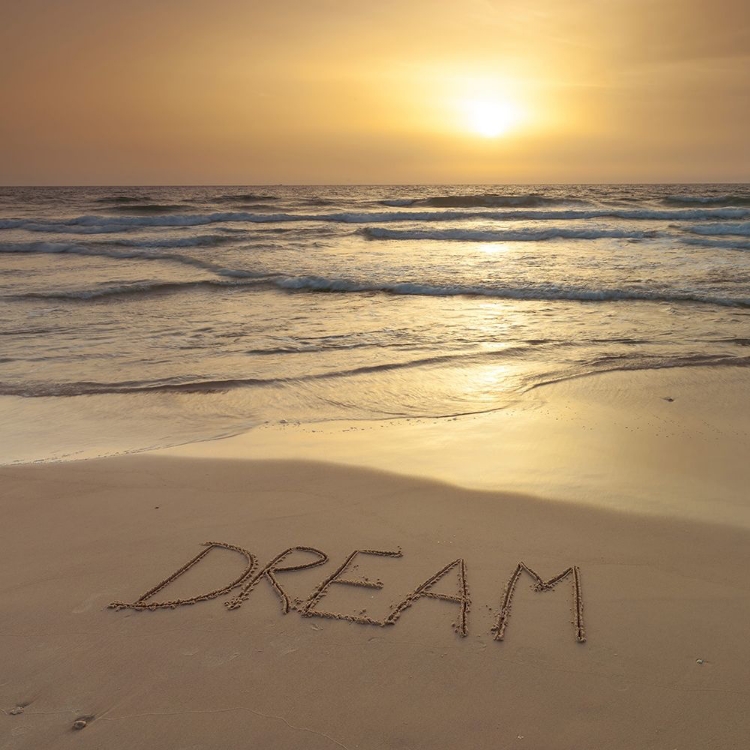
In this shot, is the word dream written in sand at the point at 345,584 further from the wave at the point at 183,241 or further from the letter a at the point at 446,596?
the wave at the point at 183,241

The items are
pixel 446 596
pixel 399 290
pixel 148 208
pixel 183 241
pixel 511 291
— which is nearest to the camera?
pixel 446 596

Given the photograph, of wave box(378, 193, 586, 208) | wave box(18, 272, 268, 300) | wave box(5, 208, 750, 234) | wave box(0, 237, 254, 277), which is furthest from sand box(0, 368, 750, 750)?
wave box(378, 193, 586, 208)

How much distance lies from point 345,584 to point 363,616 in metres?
0.23

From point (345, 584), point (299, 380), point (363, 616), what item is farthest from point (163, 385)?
point (363, 616)

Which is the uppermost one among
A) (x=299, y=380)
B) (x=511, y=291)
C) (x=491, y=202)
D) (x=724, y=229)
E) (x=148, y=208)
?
(x=491, y=202)

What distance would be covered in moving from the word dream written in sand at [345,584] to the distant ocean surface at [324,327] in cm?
190

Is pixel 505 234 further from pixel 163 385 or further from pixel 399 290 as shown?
pixel 163 385

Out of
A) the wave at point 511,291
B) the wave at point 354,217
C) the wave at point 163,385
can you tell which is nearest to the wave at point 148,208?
the wave at point 354,217

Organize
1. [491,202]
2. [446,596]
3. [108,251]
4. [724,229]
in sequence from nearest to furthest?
[446,596]
[108,251]
[724,229]
[491,202]

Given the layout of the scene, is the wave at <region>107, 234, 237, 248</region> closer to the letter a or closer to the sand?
the sand

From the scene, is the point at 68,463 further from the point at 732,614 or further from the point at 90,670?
the point at 732,614

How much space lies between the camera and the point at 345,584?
2.76 meters

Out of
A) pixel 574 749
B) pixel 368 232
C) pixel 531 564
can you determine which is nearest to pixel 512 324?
pixel 531 564

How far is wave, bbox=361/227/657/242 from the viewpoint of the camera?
20656 mm
